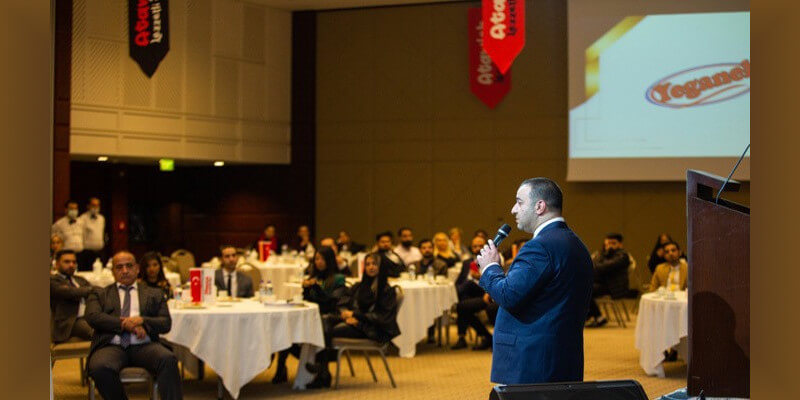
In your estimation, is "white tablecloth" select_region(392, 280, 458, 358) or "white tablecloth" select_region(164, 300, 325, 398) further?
"white tablecloth" select_region(392, 280, 458, 358)

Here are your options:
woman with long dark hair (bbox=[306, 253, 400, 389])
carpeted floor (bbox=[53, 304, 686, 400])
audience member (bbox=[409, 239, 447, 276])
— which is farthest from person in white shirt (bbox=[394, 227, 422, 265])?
woman with long dark hair (bbox=[306, 253, 400, 389])

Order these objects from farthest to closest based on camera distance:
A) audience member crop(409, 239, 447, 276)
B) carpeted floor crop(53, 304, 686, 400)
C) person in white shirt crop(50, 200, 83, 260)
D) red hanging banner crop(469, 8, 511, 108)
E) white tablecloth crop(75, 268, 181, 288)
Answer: red hanging banner crop(469, 8, 511, 108) < person in white shirt crop(50, 200, 83, 260) < audience member crop(409, 239, 447, 276) < white tablecloth crop(75, 268, 181, 288) < carpeted floor crop(53, 304, 686, 400)

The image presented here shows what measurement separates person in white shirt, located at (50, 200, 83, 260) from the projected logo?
29.5ft

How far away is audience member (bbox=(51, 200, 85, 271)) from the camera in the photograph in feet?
44.1

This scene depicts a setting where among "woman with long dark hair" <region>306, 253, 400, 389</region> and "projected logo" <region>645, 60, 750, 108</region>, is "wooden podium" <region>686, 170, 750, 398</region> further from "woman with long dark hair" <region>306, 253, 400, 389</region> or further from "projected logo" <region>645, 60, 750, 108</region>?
"projected logo" <region>645, 60, 750, 108</region>

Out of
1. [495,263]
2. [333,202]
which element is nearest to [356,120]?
[333,202]

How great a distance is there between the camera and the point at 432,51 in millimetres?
16797

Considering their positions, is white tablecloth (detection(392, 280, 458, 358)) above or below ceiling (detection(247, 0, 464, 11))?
below

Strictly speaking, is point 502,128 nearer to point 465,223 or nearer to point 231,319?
point 465,223

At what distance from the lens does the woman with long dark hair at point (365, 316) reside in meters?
7.83

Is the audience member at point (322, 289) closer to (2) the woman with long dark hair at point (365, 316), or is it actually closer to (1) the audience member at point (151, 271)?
(2) the woman with long dark hair at point (365, 316)

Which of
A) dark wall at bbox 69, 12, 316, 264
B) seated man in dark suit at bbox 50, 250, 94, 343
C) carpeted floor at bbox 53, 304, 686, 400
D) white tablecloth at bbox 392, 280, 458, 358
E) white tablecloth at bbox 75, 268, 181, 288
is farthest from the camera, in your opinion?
dark wall at bbox 69, 12, 316, 264

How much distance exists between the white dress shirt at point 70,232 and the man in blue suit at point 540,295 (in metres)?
11.3

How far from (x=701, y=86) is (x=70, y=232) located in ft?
32.5
